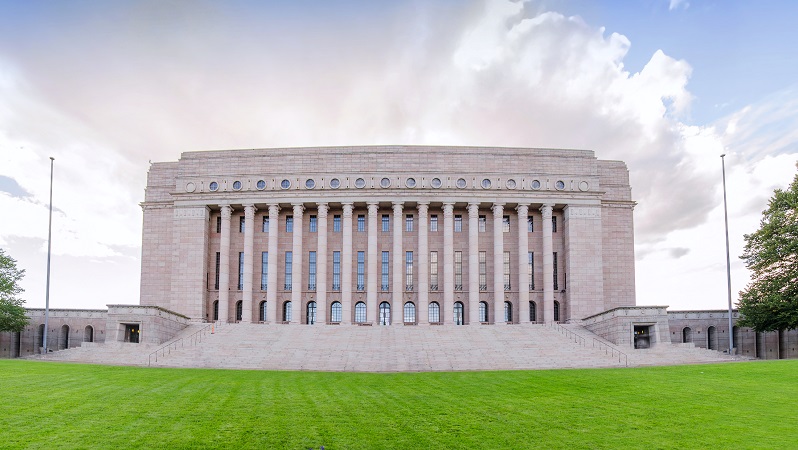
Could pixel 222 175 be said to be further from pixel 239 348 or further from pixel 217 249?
pixel 239 348

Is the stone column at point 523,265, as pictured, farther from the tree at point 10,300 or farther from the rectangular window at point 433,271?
the tree at point 10,300

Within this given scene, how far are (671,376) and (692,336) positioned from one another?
120 feet

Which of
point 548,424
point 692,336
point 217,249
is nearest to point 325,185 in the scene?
point 217,249

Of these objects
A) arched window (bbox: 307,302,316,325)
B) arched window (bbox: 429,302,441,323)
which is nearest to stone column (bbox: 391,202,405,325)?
arched window (bbox: 429,302,441,323)

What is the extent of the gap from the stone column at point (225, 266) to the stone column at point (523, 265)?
32.2 metres

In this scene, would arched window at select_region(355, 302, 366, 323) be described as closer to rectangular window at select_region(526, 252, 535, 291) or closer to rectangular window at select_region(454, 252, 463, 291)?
rectangular window at select_region(454, 252, 463, 291)

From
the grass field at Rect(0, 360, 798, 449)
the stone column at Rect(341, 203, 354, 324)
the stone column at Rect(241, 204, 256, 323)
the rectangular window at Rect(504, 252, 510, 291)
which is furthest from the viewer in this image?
the rectangular window at Rect(504, 252, 510, 291)

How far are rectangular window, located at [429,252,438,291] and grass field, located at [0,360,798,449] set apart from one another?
4165cm

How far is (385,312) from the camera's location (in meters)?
73.5

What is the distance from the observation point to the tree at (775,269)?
54906 mm

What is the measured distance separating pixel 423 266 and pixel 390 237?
5.69 m

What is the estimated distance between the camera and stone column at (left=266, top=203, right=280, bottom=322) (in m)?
71.1

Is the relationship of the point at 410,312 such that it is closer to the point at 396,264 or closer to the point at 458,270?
the point at 396,264

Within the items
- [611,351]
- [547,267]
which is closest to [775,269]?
[611,351]
